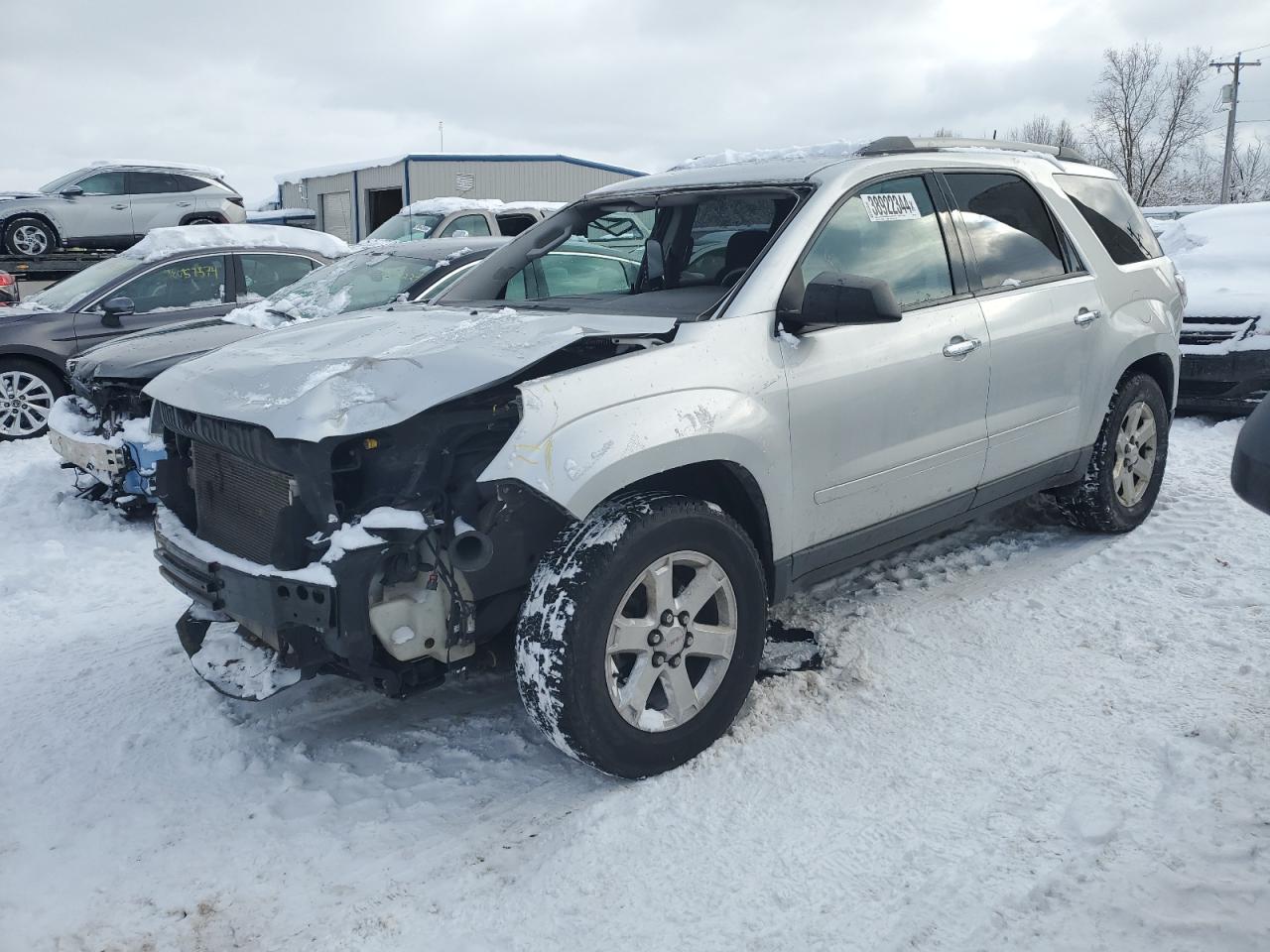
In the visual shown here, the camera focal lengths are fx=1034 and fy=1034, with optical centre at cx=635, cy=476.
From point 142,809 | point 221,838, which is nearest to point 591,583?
point 221,838

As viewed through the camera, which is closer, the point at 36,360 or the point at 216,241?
the point at 36,360

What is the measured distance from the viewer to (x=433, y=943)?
2580mm

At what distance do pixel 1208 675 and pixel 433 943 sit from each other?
286cm

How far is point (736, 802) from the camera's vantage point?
10.2 feet

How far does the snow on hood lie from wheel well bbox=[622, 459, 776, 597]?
19.4ft

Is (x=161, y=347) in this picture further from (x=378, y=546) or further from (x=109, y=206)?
(x=109, y=206)

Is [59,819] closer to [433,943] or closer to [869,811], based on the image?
[433,943]

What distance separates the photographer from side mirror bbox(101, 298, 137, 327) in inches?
330

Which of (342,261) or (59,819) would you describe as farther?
(342,261)

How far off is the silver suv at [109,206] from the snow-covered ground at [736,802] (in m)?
14.3

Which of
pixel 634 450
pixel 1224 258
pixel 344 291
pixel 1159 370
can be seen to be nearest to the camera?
pixel 634 450

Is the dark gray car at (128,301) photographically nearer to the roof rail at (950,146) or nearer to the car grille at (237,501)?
the car grille at (237,501)

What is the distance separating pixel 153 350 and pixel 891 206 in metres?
4.82

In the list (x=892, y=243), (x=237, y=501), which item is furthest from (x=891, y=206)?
(x=237, y=501)
